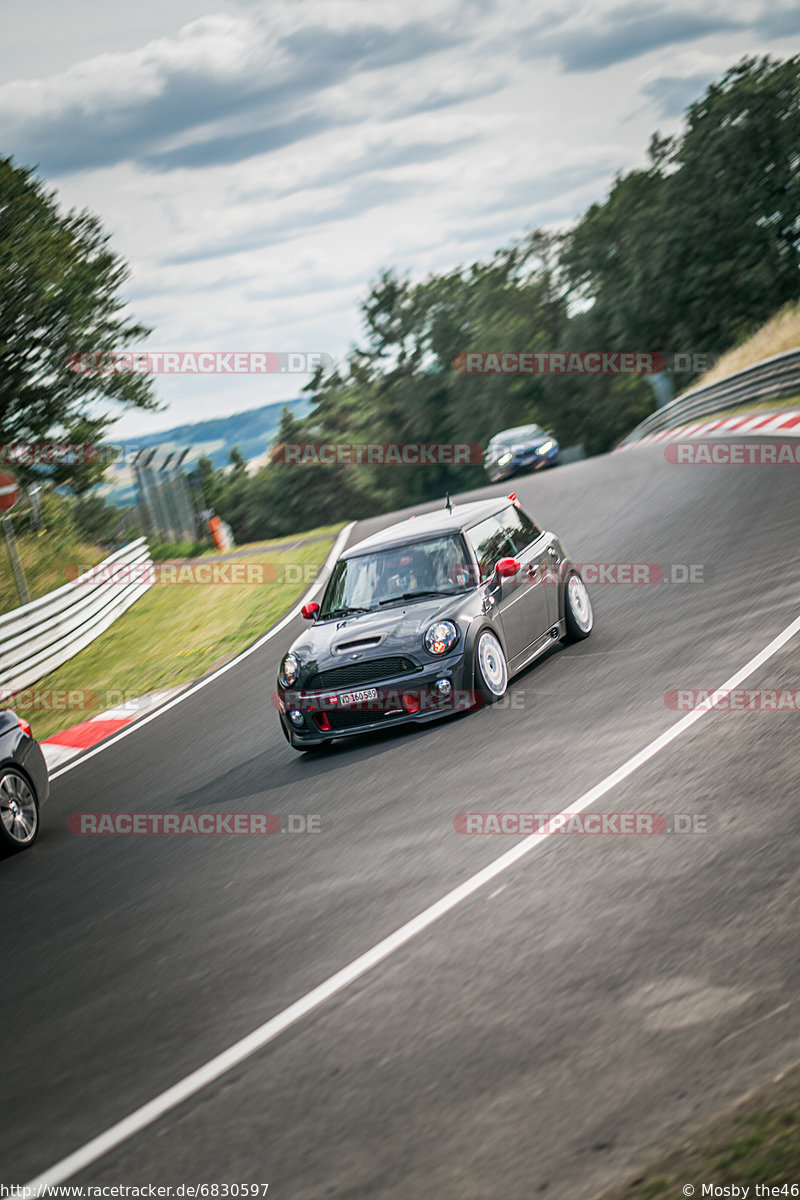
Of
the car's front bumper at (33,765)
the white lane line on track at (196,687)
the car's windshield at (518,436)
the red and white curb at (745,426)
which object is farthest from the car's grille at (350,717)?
the car's windshield at (518,436)

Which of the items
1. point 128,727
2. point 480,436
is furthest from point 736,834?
point 480,436

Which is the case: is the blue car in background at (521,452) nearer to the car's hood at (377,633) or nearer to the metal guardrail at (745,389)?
the metal guardrail at (745,389)

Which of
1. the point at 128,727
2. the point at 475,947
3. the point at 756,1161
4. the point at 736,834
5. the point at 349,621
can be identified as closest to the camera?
the point at 756,1161

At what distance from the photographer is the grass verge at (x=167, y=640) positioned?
1702 cm

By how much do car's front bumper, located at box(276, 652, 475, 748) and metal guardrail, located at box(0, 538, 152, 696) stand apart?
8822 millimetres

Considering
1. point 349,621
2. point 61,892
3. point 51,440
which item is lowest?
point 61,892

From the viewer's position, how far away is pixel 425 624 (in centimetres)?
984

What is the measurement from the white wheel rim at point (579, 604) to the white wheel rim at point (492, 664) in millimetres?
1583

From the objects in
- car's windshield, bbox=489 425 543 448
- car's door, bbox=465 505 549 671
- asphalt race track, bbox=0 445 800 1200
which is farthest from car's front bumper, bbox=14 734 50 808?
car's windshield, bbox=489 425 543 448

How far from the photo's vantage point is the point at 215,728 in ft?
40.5

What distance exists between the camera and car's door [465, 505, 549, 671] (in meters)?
10.5

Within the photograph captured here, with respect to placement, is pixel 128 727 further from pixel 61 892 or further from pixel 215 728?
pixel 61 892

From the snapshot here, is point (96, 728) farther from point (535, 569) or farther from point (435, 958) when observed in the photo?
point (435, 958)

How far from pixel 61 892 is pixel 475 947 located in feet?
11.6
